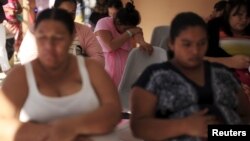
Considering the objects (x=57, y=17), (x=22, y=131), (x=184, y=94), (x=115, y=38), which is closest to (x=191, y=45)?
(x=184, y=94)

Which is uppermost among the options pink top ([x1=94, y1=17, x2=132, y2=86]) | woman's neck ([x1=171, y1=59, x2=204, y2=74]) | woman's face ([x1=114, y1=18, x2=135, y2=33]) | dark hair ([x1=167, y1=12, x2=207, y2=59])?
dark hair ([x1=167, y1=12, x2=207, y2=59])

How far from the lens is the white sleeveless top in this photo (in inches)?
70.8

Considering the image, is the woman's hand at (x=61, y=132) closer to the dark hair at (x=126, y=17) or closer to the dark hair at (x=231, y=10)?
the dark hair at (x=231, y=10)

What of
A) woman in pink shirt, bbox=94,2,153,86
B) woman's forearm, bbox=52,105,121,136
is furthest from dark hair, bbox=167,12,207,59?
woman in pink shirt, bbox=94,2,153,86

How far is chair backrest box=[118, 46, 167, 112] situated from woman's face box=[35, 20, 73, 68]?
1326mm

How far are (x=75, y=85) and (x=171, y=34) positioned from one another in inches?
20.6

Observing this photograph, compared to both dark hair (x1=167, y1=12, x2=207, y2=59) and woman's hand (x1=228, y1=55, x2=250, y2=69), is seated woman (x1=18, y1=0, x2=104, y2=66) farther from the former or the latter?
dark hair (x1=167, y1=12, x2=207, y2=59)

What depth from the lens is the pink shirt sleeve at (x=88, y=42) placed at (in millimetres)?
3186

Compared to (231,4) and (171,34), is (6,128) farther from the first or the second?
(231,4)

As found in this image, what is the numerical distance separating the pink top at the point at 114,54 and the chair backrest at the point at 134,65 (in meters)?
0.52

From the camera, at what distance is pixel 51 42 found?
1812mm

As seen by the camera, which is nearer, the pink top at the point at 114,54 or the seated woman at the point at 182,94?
the seated woman at the point at 182,94

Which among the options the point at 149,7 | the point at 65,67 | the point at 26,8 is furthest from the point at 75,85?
the point at 26,8

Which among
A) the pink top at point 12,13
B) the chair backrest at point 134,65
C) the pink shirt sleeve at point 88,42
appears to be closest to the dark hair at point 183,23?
the chair backrest at point 134,65
